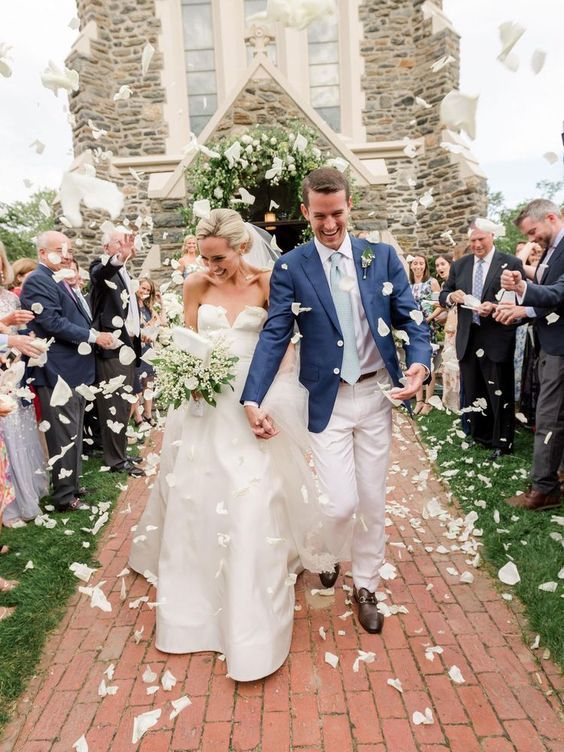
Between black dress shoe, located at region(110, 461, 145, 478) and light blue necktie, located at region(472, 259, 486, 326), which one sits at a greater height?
light blue necktie, located at region(472, 259, 486, 326)

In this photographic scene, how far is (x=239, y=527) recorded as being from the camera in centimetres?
289

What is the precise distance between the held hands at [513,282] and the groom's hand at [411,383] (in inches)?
54.7

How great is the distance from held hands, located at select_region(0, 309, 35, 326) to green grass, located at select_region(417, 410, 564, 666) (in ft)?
12.3

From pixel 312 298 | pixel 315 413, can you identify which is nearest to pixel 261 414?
pixel 315 413

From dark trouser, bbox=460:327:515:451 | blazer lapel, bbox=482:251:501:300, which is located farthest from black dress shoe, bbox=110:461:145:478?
blazer lapel, bbox=482:251:501:300

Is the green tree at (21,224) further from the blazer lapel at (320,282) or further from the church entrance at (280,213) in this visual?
the blazer lapel at (320,282)

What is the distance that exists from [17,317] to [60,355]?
0.93m

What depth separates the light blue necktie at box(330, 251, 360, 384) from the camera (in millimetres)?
3061

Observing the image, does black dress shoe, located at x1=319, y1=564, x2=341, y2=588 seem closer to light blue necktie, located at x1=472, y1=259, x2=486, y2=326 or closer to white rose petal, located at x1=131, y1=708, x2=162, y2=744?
white rose petal, located at x1=131, y1=708, x2=162, y2=744

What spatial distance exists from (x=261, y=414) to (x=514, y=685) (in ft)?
5.97

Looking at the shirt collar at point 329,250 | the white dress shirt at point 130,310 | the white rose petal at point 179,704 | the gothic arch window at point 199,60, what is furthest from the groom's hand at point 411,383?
the gothic arch window at point 199,60

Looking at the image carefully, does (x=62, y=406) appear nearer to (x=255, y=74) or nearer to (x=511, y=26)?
(x=511, y=26)

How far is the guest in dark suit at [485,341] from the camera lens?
223 inches

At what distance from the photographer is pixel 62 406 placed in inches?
198
